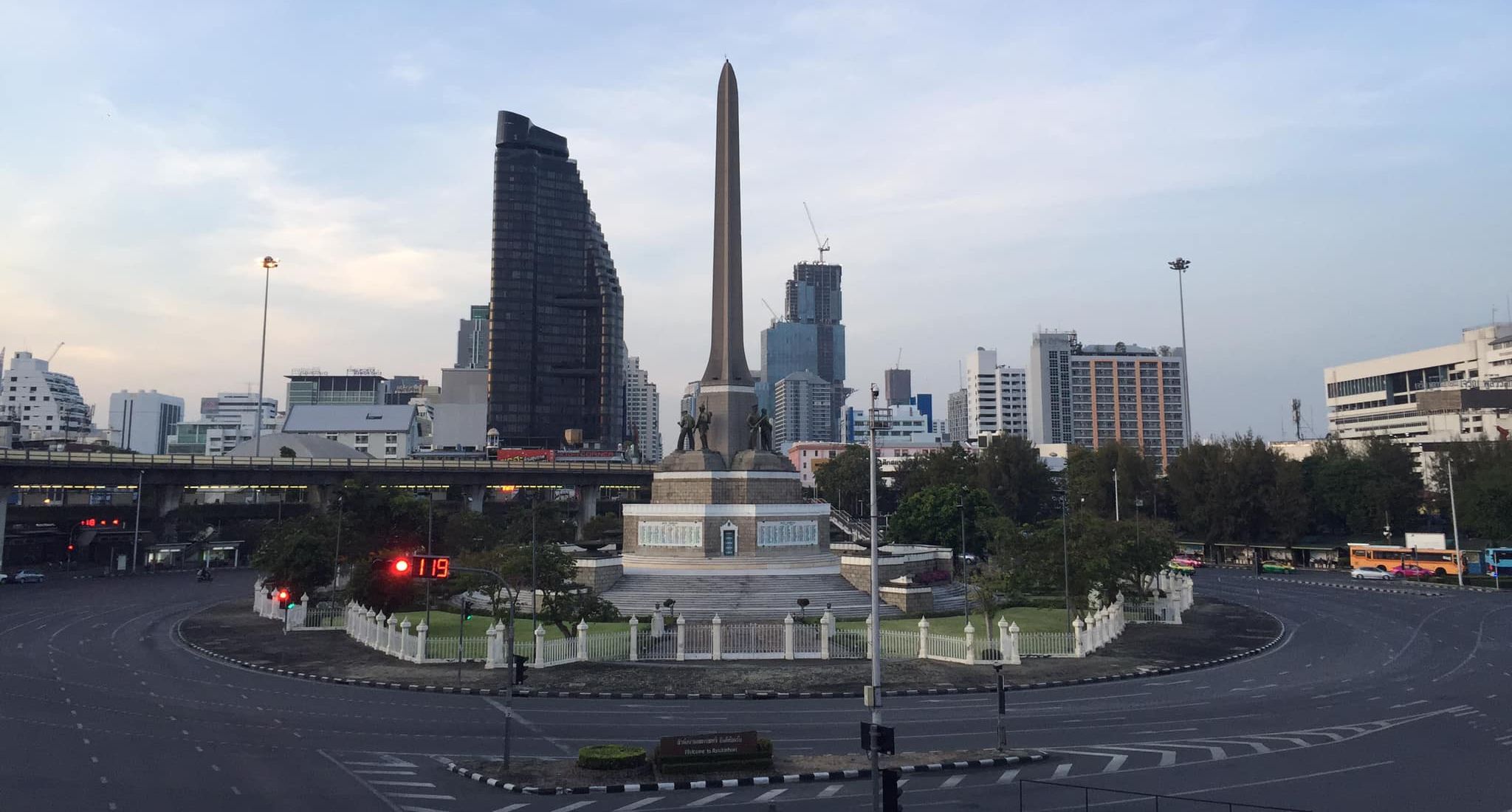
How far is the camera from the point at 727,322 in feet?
212

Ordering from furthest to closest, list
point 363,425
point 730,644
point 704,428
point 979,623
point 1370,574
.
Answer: point 363,425 < point 1370,574 < point 704,428 < point 979,623 < point 730,644

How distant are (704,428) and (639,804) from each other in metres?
44.5

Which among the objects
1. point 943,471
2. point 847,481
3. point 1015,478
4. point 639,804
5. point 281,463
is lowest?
point 639,804

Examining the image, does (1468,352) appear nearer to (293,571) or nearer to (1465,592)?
(1465,592)

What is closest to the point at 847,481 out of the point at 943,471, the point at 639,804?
the point at 943,471

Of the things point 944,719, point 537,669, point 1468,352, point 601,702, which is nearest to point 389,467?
point 537,669

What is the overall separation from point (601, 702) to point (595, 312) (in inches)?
6458

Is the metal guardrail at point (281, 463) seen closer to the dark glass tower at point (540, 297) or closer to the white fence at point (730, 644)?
the white fence at point (730, 644)

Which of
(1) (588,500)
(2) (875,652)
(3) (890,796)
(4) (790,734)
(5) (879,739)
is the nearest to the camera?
(3) (890,796)

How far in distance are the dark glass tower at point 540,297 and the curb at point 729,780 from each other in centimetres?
16326

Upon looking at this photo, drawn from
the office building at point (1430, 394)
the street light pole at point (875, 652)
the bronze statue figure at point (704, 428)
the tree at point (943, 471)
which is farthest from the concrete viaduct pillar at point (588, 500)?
the street light pole at point (875, 652)

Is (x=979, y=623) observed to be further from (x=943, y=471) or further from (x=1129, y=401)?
(x=1129, y=401)

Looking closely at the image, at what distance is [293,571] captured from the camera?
1895 inches

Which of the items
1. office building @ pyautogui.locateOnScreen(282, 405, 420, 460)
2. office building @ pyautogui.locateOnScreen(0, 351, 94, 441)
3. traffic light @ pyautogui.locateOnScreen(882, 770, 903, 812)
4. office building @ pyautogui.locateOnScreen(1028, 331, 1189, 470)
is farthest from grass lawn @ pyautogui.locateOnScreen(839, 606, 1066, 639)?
office building @ pyautogui.locateOnScreen(0, 351, 94, 441)
